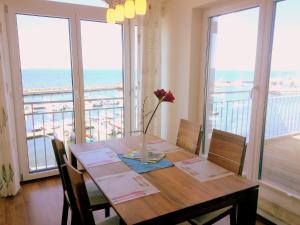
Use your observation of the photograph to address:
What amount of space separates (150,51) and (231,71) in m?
1.14

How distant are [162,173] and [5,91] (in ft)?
6.45

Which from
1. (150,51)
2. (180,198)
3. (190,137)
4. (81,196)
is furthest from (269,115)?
(81,196)

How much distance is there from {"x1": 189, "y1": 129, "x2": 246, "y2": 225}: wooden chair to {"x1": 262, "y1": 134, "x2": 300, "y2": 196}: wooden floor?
2.39ft

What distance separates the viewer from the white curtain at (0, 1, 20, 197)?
255cm

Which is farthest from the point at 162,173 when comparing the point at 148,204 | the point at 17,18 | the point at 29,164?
the point at 17,18

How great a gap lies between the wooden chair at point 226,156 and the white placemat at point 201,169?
0.43 feet

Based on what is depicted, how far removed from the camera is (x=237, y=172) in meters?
1.71

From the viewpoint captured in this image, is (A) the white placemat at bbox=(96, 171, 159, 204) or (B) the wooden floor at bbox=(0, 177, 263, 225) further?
(B) the wooden floor at bbox=(0, 177, 263, 225)

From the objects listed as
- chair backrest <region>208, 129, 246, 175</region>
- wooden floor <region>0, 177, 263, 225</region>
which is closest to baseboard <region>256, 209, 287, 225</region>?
wooden floor <region>0, 177, 263, 225</region>

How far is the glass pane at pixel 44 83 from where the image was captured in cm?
291

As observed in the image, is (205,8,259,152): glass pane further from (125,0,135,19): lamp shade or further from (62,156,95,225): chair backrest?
(62,156,95,225): chair backrest

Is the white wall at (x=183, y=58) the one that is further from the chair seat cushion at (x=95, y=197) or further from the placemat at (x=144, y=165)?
the chair seat cushion at (x=95, y=197)

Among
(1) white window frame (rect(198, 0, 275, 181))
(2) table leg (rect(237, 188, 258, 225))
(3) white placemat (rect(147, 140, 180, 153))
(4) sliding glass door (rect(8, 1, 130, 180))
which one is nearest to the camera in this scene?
(2) table leg (rect(237, 188, 258, 225))

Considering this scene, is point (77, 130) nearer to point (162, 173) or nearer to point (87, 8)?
point (87, 8)
